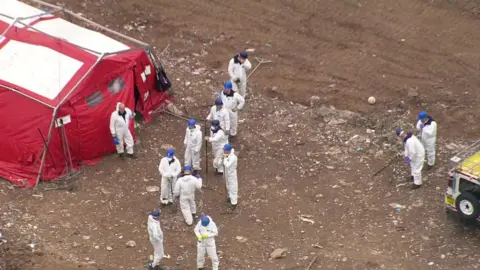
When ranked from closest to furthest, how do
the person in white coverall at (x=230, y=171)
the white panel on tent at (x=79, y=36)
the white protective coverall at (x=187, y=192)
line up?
the white protective coverall at (x=187, y=192)
the person in white coverall at (x=230, y=171)
the white panel on tent at (x=79, y=36)

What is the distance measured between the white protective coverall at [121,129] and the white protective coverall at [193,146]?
1380 mm

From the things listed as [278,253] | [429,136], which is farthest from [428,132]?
[278,253]

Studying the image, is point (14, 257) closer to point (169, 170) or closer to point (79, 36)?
point (169, 170)

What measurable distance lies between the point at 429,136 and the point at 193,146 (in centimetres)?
529

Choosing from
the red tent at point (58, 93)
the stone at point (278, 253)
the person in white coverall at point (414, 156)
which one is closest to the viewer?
the stone at point (278, 253)

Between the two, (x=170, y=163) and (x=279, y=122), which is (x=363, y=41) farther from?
(x=170, y=163)

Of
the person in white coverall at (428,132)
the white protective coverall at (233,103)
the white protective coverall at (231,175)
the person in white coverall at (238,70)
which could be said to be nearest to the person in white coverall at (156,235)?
the white protective coverall at (231,175)

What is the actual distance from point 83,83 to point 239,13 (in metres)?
8.00

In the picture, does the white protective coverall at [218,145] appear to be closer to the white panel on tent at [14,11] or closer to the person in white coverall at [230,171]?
the person in white coverall at [230,171]

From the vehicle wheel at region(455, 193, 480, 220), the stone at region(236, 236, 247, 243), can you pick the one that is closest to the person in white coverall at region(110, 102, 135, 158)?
the stone at region(236, 236, 247, 243)

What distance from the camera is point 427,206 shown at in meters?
A: 16.7

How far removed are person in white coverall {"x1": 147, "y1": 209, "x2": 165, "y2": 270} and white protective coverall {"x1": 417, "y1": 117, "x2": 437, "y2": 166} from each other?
642 cm

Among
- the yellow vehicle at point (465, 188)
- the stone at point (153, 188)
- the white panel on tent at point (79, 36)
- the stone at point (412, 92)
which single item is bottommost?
the stone at point (153, 188)

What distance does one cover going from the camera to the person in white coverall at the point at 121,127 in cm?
1803
